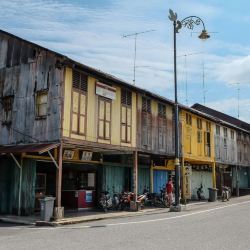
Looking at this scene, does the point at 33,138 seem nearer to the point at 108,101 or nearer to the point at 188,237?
the point at 108,101

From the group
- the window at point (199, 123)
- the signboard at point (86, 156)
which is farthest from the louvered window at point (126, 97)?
the window at point (199, 123)

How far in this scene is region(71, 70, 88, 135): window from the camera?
61.5ft

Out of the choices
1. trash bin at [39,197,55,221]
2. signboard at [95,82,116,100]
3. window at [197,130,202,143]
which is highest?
signboard at [95,82,116,100]

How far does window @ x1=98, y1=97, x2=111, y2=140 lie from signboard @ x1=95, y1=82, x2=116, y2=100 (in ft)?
0.84

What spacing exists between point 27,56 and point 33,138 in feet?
13.4

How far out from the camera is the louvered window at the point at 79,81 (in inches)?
748

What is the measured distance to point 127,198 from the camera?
882 inches

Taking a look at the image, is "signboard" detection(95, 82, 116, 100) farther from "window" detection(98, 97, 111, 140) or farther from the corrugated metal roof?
the corrugated metal roof

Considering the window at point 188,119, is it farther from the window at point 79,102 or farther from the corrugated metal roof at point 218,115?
the corrugated metal roof at point 218,115

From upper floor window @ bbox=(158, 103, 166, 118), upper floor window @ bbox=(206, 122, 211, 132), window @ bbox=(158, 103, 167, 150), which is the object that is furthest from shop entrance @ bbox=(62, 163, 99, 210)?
upper floor window @ bbox=(206, 122, 211, 132)

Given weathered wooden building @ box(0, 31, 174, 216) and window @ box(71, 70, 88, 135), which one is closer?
weathered wooden building @ box(0, 31, 174, 216)

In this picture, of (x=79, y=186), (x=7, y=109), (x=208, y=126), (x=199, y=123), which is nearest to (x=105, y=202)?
(x=79, y=186)

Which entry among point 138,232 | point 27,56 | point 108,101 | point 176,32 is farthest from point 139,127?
point 138,232

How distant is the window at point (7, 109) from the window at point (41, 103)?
6.19ft
